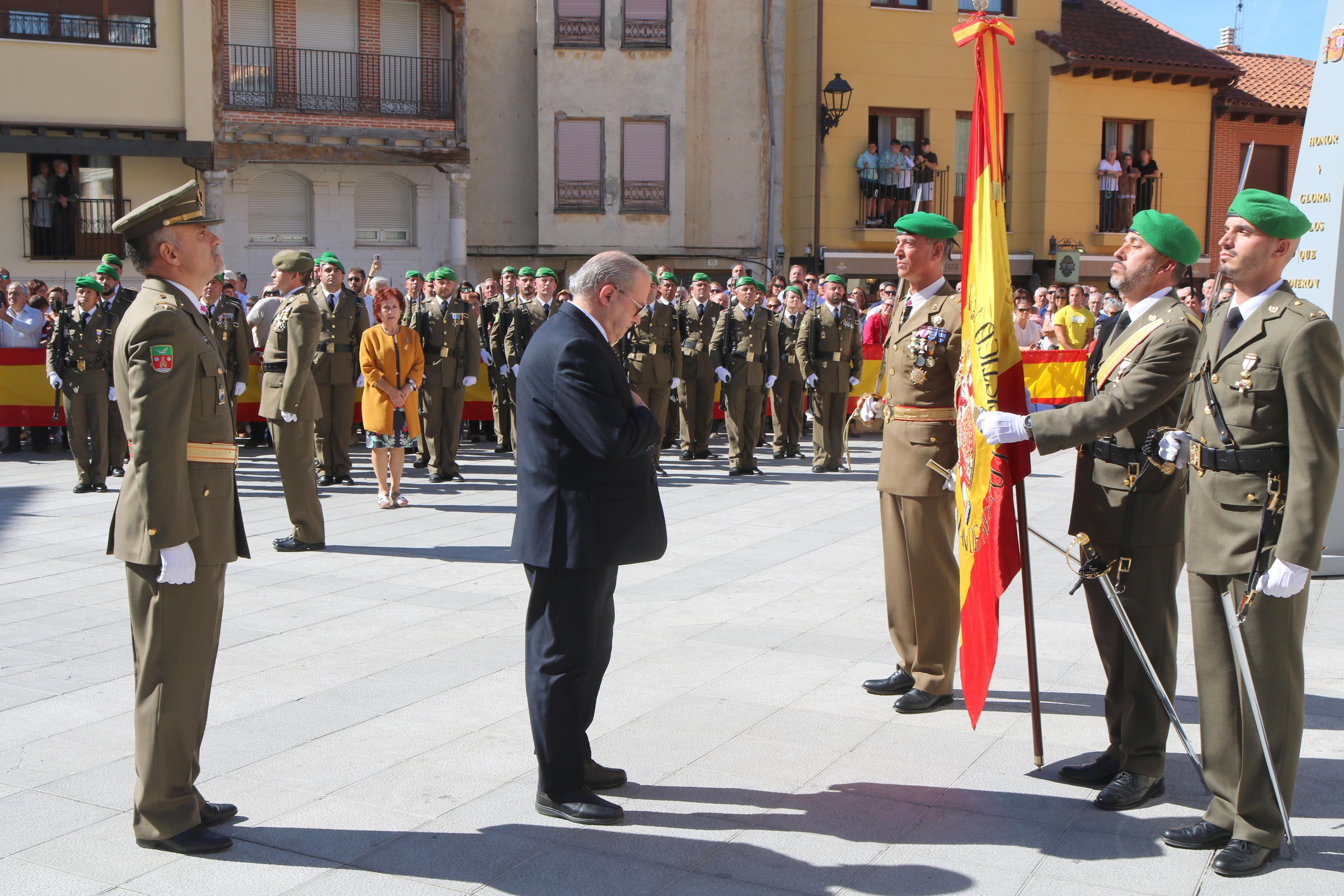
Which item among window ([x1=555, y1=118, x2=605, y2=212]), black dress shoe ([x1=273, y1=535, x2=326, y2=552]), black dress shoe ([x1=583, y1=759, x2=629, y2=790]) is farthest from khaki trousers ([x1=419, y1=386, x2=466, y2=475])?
window ([x1=555, y1=118, x2=605, y2=212])

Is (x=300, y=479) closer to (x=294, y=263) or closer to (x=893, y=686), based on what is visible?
(x=294, y=263)

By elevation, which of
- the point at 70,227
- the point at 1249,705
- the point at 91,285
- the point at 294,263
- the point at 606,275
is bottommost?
the point at 1249,705

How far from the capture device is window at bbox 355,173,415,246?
2569 cm

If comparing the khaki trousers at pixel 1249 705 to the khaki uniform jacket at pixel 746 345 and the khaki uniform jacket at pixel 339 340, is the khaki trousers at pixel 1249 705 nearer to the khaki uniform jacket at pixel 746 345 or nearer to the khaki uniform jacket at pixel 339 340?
the khaki uniform jacket at pixel 339 340

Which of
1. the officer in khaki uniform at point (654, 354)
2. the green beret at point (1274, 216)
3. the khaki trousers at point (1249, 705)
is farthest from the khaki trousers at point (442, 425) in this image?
the green beret at point (1274, 216)

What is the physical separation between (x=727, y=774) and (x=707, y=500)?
699 centimetres

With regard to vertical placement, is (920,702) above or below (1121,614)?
below

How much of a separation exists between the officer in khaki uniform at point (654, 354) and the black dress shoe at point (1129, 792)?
932cm

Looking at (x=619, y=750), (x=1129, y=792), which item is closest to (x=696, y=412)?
(x=619, y=750)

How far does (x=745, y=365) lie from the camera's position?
14.1 m

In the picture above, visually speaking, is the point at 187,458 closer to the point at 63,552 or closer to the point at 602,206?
the point at 63,552

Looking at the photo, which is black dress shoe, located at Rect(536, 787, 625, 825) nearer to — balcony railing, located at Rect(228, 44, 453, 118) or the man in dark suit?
the man in dark suit

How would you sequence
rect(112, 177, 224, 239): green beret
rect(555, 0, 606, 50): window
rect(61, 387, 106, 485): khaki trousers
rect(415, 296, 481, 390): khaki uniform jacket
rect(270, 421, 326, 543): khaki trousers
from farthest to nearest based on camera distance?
rect(555, 0, 606, 50): window < rect(415, 296, 481, 390): khaki uniform jacket < rect(61, 387, 106, 485): khaki trousers < rect(270, 421, 326, 543): khaki trousers < rect(112, 177, 224, 239): green beret

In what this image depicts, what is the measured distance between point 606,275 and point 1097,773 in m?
2.60
